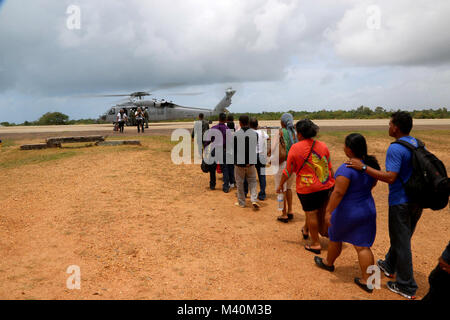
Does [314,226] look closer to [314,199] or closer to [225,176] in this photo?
[314,199]

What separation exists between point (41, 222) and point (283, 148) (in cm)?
463

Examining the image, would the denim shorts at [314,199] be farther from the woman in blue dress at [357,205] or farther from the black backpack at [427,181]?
the black backpack at [427,181]

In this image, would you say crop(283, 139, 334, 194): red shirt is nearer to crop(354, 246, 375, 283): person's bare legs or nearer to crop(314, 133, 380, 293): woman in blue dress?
crop(314, 133, 380, 293): woman in blue dress

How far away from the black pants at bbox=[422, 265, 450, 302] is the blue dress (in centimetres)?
95

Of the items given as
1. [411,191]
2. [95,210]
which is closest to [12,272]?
[95,210]

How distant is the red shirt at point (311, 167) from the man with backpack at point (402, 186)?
2.93 feet

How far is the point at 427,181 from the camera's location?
10.5ft

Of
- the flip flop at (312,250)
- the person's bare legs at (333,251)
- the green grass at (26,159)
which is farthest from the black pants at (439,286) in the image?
the green grass at (26,159)

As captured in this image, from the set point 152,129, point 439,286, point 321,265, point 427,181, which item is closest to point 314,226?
point 321,265

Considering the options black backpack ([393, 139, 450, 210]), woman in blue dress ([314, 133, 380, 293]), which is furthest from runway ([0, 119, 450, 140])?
black backpack ([393, 139, 450, 210])

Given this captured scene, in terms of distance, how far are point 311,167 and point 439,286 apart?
2109 mm
